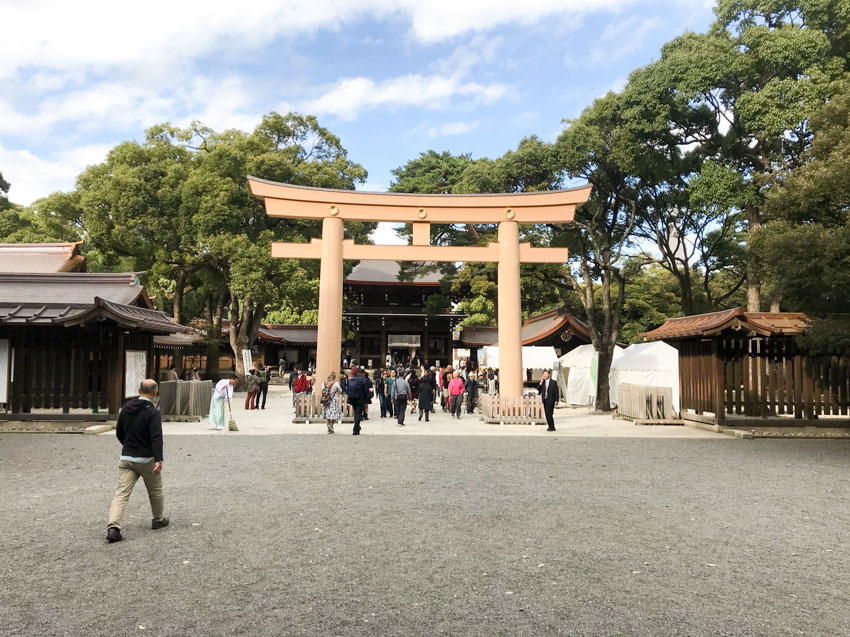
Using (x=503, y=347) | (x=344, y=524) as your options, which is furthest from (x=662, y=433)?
(x=344, y=524)

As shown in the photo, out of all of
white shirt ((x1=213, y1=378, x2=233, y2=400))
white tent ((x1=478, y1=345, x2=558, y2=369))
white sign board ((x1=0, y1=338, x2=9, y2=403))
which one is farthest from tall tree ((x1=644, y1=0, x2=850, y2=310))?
white sign board ((x1=0, y1=338, x2=9, y2=403))

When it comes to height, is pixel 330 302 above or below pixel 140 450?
above

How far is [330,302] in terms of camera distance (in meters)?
16.4

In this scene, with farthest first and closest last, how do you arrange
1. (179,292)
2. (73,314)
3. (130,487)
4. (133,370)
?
Answer: (179,292) → (133,370) → (73,314) → (130,487)

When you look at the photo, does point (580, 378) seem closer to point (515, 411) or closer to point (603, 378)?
point (603, 378)

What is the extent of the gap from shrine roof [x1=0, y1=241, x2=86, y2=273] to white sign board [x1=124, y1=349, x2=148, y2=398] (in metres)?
7.20

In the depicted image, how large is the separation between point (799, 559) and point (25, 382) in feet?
50.7

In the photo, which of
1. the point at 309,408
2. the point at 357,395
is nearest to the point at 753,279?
the point at 357,395

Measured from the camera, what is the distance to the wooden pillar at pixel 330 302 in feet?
52.7

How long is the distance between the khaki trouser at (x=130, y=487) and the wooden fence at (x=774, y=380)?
1335cm

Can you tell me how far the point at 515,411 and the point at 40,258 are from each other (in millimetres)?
17176

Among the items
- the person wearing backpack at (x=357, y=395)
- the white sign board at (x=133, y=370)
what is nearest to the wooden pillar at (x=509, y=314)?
the person wearing backpack at (x=357, y=395)

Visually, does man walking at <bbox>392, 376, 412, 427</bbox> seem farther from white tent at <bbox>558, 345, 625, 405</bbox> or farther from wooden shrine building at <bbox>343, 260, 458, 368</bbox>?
wooden shrine building at <bbox>343, 260, 458, 368</bbox>

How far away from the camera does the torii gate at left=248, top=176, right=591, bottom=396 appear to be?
16516 mm
